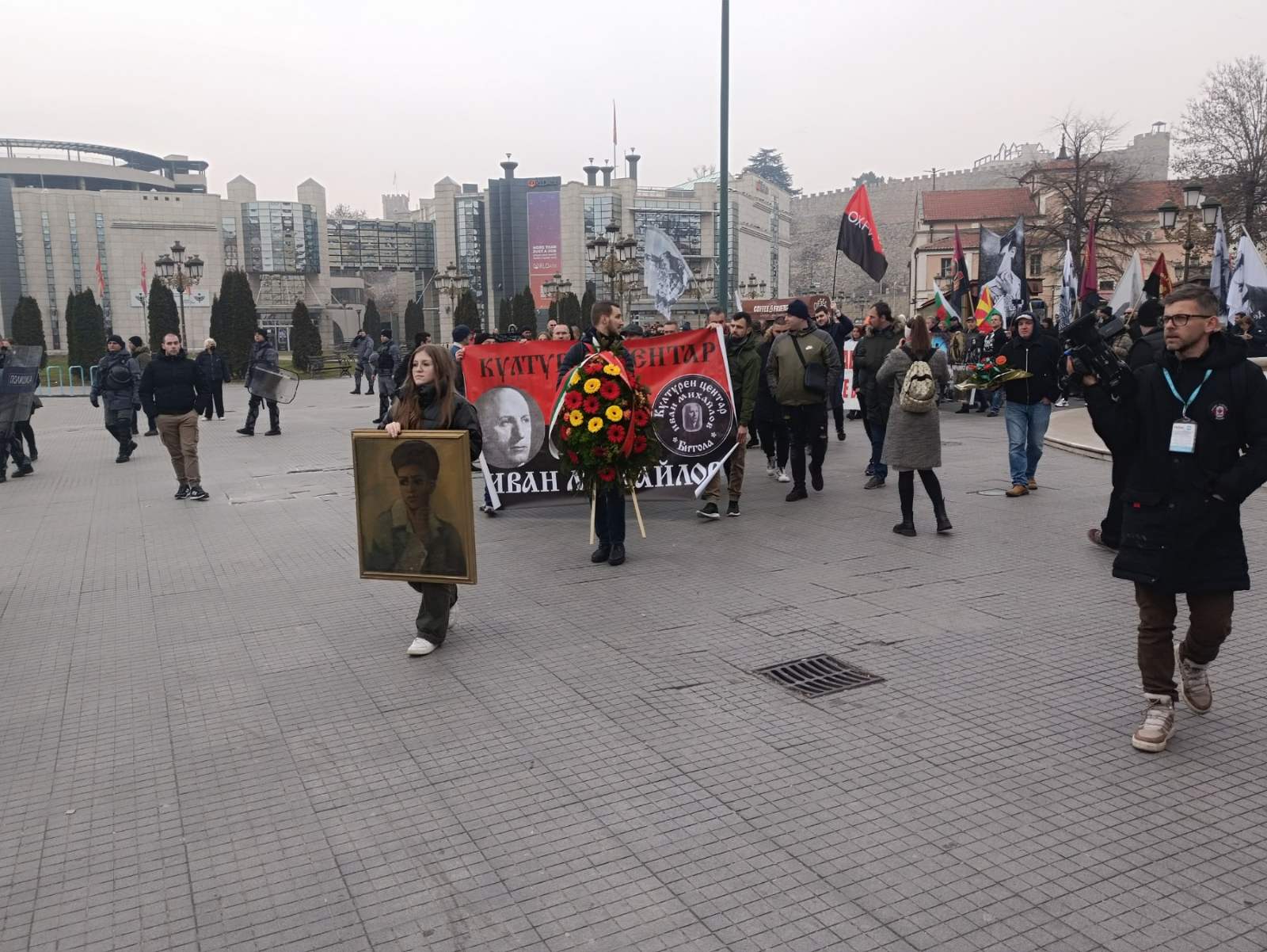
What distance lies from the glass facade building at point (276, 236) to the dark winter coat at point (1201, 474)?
10663 cm

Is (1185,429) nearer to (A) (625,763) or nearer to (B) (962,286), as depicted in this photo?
(A) (625,763)

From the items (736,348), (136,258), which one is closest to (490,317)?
(136,258)

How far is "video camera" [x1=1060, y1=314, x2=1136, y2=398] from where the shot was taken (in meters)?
4.34

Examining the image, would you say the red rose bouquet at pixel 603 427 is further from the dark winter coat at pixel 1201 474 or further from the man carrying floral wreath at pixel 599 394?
the dark winter coat at pixel 1201 474

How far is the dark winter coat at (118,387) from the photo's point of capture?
15.2m

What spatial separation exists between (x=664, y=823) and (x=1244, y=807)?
213cm

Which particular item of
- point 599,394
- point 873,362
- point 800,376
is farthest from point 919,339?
point 599,394

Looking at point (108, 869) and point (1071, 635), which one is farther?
point (1071, 635)

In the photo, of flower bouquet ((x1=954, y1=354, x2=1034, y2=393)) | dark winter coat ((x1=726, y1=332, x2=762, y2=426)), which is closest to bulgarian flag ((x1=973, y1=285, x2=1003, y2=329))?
dark winter coat ((x1=726, y1=332, x2=762, y2=426))

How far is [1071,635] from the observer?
5.90 meters

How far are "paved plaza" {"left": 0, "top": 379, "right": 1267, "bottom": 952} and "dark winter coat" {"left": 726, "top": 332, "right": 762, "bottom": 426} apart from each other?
83.0 inches

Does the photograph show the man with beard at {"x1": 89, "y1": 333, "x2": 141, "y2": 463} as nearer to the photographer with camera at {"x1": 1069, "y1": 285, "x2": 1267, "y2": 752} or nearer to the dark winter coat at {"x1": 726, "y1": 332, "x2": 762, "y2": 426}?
the dark winter coat at {"x1": 726, "y1": 332, "x2": 762, "y2": 426}

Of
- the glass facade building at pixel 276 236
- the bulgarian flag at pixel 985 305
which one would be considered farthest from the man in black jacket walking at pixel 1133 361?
the glass facade building at pixel 276 236

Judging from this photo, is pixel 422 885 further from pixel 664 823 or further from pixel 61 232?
pixel 61 232
